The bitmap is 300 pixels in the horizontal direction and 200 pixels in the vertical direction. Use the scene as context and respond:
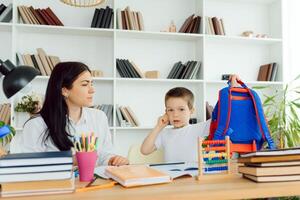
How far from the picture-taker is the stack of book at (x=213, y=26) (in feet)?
12.2

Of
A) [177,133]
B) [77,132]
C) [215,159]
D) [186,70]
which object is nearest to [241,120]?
[215,159]

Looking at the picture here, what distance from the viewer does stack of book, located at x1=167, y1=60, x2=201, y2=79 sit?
11.9 ft

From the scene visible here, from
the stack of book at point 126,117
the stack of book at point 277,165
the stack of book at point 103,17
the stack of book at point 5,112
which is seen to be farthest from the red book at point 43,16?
the stack of book at point 277,165

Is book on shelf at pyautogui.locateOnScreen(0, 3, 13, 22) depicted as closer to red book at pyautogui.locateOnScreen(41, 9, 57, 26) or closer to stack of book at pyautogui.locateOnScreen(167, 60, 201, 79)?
red book at pyautogui.locateOnScreen(41, 9, 57, 26)

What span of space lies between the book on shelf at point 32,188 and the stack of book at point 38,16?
2.75 meters

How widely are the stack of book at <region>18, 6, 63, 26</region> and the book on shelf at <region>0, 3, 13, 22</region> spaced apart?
3.6 inches

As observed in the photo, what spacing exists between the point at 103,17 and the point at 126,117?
1.06 meters

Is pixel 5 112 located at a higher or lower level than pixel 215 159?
higher

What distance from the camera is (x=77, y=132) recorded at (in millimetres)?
1853

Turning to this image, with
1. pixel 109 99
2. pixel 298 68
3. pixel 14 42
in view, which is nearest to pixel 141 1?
pixel 109 99

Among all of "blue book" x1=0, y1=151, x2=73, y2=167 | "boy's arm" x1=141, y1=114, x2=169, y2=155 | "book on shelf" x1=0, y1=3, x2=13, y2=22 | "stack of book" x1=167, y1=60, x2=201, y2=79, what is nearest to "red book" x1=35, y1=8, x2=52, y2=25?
"book on shelf" x1=0, y1=3, x2=13, y2=22

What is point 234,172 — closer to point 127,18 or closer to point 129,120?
point 129,120

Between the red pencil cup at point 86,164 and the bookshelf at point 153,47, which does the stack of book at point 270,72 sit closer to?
the bookshelf at point 153,47

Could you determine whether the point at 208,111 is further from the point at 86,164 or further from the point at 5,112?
the point at 86,164
